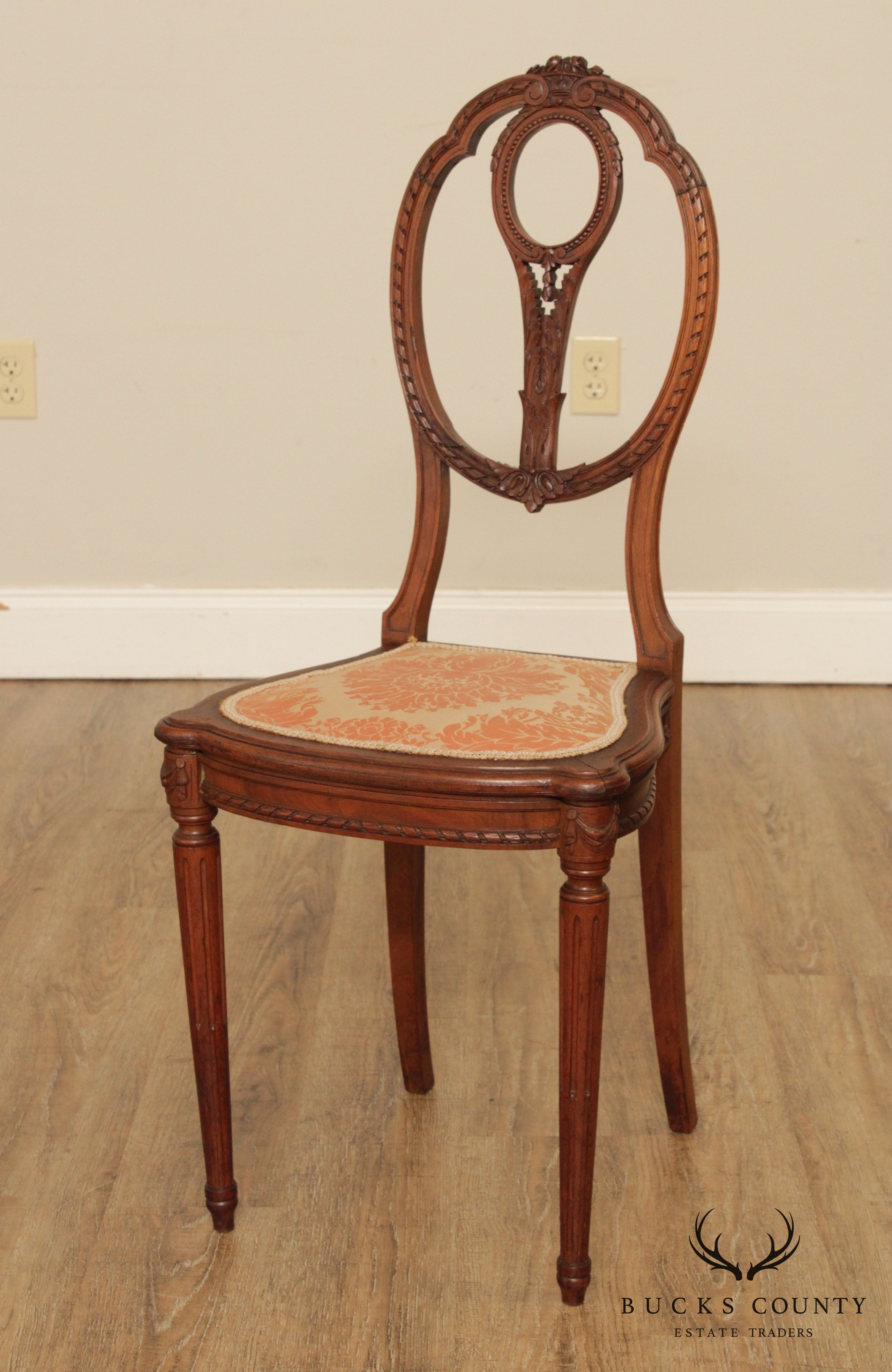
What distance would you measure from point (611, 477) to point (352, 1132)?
600 mm

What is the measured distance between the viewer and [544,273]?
48.0 inches

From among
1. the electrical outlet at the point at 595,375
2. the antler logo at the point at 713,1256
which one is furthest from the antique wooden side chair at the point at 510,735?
the electrical outlet at the point at 595,375

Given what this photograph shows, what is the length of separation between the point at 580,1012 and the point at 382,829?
0.59 feet

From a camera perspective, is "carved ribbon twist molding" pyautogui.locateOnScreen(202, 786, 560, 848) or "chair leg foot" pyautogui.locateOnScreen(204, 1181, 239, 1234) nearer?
"carved ribbon twist molding" pyautogui.locateOnScreen(202, 786, 560, 848)

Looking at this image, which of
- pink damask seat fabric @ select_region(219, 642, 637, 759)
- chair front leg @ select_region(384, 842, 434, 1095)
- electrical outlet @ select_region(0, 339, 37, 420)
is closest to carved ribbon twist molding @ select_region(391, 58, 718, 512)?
pink damask seat fabric @ select_region(219, 642, 637, 759)

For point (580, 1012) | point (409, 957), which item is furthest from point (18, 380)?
point (580, 1012)

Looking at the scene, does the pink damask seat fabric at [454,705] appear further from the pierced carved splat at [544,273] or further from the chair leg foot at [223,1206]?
the chair leg foot at [223,1206]

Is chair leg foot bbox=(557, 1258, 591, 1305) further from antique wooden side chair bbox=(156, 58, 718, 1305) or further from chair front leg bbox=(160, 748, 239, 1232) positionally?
chair front leg bbox=(160, 748, 239, 1232)

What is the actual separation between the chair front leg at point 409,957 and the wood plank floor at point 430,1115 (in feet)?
0.12

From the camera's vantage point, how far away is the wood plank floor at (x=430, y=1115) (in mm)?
946

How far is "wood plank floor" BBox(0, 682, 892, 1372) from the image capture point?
0.95 metres

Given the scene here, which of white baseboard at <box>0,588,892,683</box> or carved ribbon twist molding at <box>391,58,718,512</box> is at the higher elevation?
carved ribbon twist molding at <box>391,58,718,512</box>

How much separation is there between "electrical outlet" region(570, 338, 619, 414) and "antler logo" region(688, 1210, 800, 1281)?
1.68 meters

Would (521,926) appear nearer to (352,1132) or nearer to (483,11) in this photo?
(352,1132)
